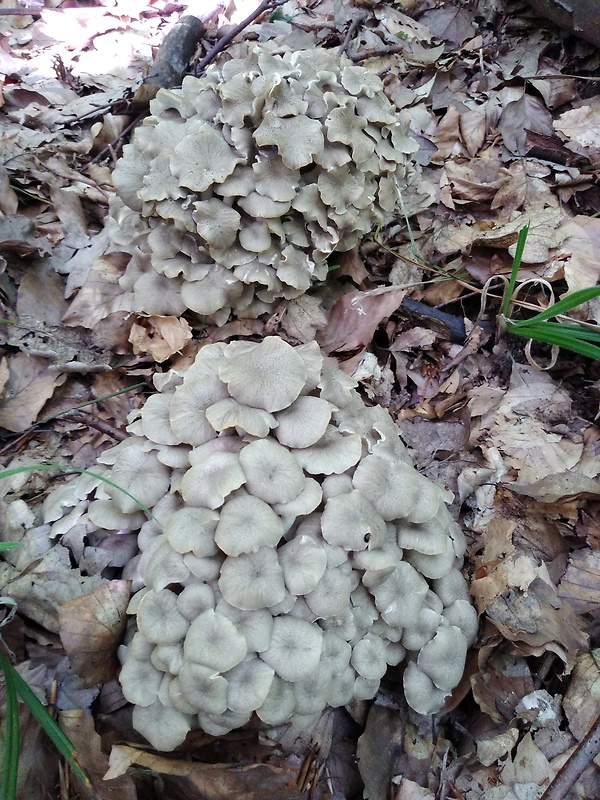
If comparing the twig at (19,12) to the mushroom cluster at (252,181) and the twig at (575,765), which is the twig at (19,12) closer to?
the mushroom cluster at (252,181)

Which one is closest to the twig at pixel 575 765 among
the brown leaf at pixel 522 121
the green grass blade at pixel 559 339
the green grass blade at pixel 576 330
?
the green grass blade at pixel 559 339

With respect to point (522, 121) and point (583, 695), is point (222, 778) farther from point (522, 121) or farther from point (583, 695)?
point (522, 121)

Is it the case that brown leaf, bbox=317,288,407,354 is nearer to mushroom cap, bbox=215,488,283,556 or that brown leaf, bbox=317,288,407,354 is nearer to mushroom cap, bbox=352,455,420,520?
mushroom cap, bbox=352,455,420,520

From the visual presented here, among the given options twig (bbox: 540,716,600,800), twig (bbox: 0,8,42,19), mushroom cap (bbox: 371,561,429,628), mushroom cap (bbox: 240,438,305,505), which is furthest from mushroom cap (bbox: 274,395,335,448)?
twig (bbox: 0,8,42,19)

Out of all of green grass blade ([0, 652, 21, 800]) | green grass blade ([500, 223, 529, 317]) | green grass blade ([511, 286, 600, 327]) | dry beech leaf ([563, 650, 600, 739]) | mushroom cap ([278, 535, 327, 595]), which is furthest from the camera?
green grass blade ([500, 223, 529, 317])

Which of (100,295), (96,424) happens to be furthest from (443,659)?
(100,295)

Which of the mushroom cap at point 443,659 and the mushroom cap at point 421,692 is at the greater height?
the mushroom cap at point 443,659
